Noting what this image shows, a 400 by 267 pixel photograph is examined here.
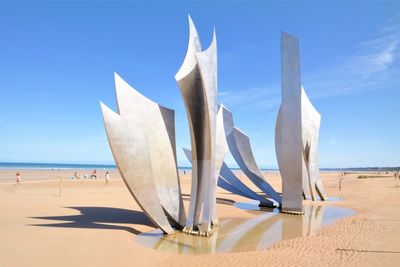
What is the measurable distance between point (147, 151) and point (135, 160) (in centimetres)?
44

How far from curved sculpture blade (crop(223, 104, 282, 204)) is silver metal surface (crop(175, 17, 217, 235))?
691cm

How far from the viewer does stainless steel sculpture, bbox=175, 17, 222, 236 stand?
943 centimetres

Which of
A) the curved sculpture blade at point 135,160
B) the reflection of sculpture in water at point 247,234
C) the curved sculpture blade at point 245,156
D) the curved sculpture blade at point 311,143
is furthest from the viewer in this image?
the curved sculpture blade at point 311,143

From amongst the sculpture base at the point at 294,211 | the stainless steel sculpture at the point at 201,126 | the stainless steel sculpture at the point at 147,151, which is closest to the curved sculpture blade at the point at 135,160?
the stainless steel sculpture at the point at 147,151

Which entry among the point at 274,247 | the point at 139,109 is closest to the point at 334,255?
the point at 274,247

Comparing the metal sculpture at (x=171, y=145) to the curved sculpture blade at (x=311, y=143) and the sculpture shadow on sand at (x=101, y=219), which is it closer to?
the sculpture shadow on sand at (x=101, y=219)

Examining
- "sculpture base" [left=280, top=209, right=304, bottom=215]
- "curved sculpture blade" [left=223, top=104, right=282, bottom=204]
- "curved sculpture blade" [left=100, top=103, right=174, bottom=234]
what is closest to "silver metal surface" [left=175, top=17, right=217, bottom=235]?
"curved sculpture blade" [left=100, top=103, right=174, bottom=234]

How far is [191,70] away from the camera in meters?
9.84

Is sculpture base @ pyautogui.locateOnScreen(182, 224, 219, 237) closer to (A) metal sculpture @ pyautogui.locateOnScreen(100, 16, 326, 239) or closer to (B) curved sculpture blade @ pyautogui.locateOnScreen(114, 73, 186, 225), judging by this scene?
(A) metal sculpture @ pyautogui.locateOnScreen(100, 16, 326, 239)

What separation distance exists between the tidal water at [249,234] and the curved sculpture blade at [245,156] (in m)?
2.37

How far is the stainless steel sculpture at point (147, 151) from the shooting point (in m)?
8.46

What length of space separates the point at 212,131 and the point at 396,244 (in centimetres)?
557

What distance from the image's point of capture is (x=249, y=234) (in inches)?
389

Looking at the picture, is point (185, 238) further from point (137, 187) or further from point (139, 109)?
point (139, 109)
